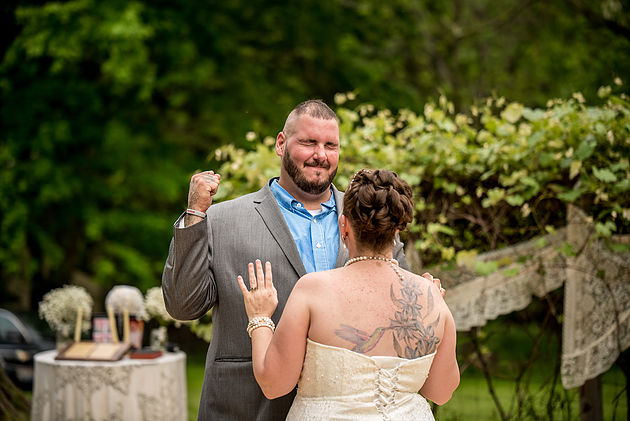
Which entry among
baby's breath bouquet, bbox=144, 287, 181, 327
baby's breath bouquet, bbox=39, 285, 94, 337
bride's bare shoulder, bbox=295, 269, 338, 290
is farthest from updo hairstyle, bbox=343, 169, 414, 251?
baby's breath bouquet, bbox=39, 285, 94, 337

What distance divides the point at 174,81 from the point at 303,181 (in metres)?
8.41

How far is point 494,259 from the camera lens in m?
4.20

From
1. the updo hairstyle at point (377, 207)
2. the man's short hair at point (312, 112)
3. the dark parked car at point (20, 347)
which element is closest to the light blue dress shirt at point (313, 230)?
the man's short hair at point (312, 112)

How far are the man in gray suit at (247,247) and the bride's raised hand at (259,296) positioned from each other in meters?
0.28

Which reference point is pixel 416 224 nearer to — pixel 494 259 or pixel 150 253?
pixel 494 259

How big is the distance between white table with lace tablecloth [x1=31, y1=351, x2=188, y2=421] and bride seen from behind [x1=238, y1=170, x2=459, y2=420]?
2940 millimetres

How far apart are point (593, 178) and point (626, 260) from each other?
0.54 m

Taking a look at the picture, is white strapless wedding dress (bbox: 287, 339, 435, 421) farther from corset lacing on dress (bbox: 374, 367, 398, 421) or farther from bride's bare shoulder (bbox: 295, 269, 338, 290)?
bride's bare shoulder (bbox: 295, 269, 338, 290)

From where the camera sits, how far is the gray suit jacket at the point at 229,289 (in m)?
2.35

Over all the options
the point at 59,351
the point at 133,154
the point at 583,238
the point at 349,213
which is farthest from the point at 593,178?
the point at 133,154

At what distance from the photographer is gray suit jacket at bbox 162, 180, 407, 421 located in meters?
2.35

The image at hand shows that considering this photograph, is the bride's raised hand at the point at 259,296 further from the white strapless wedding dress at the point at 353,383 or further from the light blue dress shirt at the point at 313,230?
the light blue dress shirt at the point at 313,230

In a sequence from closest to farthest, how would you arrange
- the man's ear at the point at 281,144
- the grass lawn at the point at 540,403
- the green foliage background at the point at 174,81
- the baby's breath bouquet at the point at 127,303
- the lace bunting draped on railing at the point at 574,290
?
the man's ear at the point at 281,144, the lace bunting draped on railing at the point at 574,290, the grass lawn at the point at 540,403, the baby's breath bouquet at the point at 127,303, the green foliage background at the point at 174,81

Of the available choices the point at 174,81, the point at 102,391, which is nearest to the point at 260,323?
the point at 102,391
